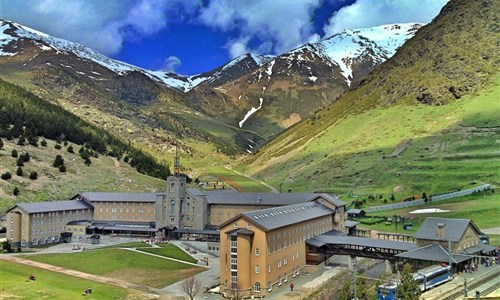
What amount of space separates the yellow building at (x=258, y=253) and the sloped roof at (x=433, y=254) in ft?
53.2

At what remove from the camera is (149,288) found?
2680 inches

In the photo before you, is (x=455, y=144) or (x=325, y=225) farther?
(x=455, y=144)

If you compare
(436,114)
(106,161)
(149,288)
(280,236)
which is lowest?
(149,288)

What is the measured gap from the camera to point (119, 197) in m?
120

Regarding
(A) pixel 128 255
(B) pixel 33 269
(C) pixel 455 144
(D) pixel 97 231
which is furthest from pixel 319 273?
(C) pixel 455 144

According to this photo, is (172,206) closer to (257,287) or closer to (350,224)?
(350,224)

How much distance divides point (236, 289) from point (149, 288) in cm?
1238

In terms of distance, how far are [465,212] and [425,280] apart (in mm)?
50162

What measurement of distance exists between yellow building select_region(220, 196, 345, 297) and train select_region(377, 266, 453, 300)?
19835 mm

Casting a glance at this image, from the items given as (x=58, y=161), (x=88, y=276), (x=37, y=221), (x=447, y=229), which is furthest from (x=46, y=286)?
(x=58, y=161)

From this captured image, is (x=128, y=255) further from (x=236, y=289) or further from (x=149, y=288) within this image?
(x=236, y=289)

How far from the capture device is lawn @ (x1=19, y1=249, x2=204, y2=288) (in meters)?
73.7

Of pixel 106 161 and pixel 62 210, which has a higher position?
pixel 106 161

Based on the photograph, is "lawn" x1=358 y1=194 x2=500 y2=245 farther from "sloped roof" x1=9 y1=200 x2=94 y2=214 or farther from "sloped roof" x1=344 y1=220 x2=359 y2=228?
"sloped roof" x1=9 y1=200 x2=94 y2=214
